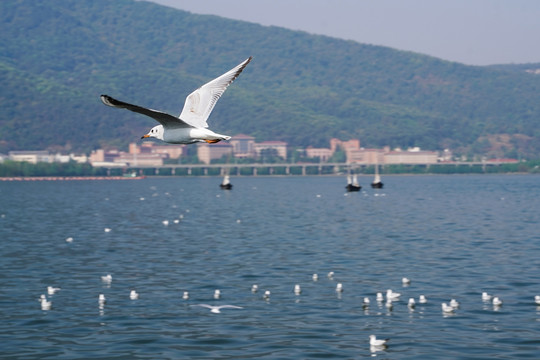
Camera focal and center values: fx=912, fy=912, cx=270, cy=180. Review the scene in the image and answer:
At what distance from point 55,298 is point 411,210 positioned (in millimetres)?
69737

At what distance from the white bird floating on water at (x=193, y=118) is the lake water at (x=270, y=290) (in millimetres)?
7962

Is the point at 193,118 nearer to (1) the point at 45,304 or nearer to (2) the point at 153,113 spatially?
(2) the point at 153,113

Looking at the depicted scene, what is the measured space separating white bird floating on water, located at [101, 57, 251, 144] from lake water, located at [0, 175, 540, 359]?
7962mm

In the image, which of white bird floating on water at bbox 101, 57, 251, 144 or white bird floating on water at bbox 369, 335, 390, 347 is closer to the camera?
white bird floating on water at bbox 101, 57, 251, 144

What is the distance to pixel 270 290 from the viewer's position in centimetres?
3919

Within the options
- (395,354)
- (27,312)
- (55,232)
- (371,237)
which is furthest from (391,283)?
(55,232)

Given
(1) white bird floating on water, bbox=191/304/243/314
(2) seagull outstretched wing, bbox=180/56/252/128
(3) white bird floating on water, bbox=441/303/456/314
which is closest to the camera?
(2) seagull outstretched wing, bbox=180/56/252/128

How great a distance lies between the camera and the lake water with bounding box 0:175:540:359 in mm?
29016

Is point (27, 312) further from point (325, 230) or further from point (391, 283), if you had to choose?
point (325, 230)

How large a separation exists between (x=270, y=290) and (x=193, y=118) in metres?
16.4

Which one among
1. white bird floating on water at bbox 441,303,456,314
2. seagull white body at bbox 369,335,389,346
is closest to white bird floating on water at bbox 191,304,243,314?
seagull white body at bbox 369,335,389,346

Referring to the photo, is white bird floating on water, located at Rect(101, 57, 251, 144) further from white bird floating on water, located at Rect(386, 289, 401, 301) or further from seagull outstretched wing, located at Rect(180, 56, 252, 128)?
white bird floating on water, located at Rect(386, 289, 401, 301)

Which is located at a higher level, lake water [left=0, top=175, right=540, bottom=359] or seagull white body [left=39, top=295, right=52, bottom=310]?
seagull white body [left=39, top=295, right=52, bottom=310]

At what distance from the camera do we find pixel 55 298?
122 feet
